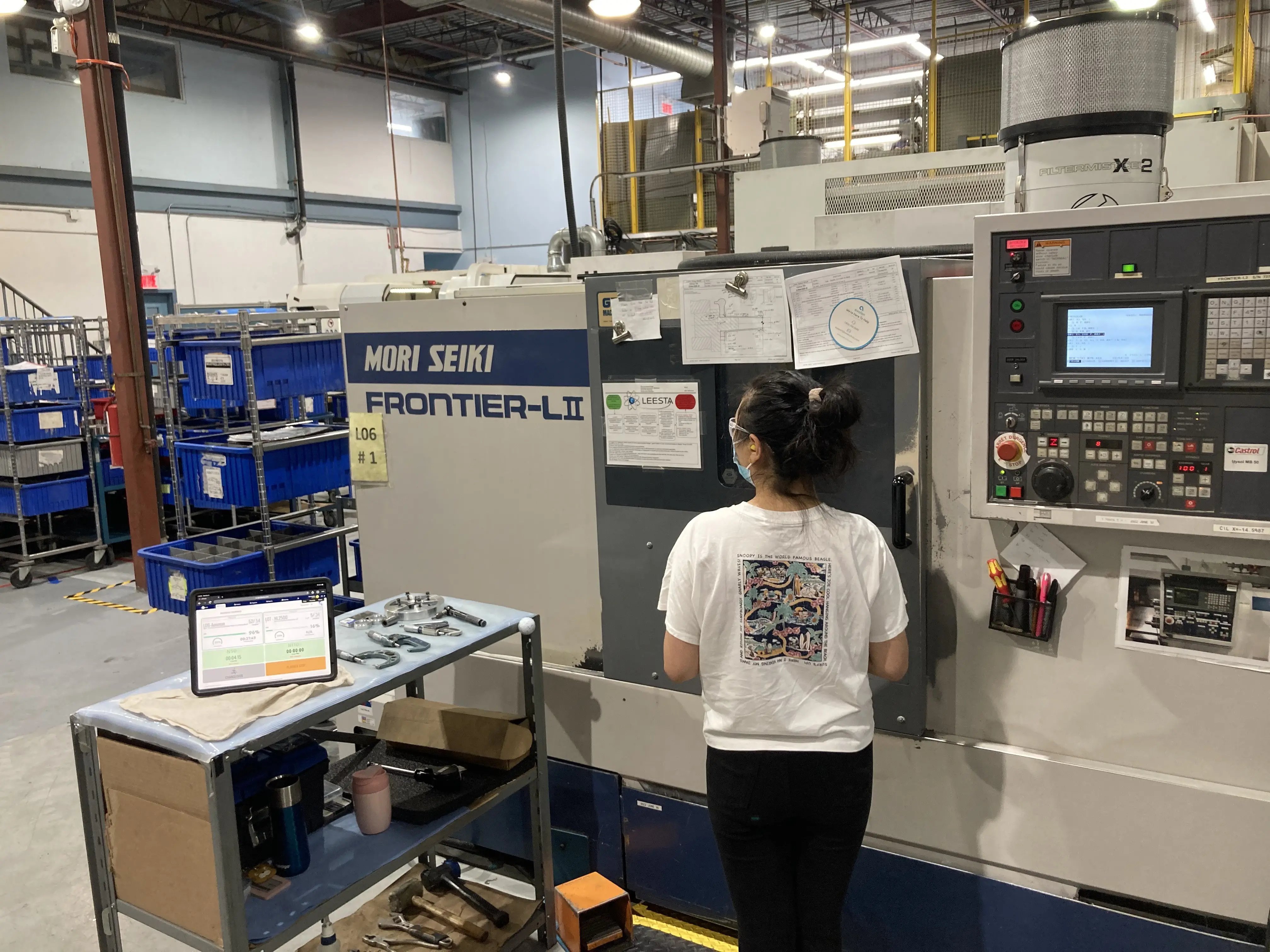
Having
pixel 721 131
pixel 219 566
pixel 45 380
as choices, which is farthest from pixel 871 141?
pixel 45 380

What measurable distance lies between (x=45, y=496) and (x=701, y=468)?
229 inches

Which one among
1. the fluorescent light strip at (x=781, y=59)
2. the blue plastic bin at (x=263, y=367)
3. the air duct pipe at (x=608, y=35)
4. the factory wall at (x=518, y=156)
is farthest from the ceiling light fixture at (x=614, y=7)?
the factory wall at (x=518, y=156)

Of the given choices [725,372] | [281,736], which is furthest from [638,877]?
[725,372]

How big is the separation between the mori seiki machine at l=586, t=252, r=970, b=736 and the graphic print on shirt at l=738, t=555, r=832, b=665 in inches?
13.8

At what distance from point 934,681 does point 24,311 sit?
30.8ft

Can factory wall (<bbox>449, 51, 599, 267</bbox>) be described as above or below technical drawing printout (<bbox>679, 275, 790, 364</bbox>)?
above

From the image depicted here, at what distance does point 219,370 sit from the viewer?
15.5ft

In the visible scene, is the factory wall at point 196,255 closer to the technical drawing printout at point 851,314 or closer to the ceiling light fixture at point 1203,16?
the technical drawing printout at point 851,314

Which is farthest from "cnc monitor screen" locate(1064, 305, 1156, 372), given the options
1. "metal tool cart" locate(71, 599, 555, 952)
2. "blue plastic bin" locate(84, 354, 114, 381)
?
"blue plastic bin" locate(84, 354, 114, 381)

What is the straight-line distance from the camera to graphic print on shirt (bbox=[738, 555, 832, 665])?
148cm

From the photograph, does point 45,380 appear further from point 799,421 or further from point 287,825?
point 799,421

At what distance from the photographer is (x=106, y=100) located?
5.27 metres

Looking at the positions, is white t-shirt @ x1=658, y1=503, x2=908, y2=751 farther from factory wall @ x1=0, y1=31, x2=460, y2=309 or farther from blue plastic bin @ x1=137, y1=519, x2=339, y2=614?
factory wall @ x1=0, y1=31, x2=460, y2=309

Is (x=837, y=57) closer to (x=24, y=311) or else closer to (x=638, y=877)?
(x=24, y=311)
